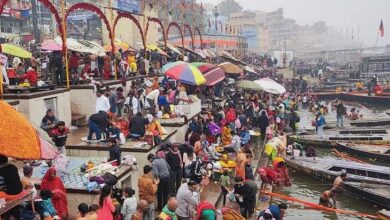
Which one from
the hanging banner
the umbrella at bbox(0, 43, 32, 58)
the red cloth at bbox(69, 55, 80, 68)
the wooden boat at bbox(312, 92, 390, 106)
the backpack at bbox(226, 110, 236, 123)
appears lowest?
the wooden boat at bbox(312, 92, 390, 106)

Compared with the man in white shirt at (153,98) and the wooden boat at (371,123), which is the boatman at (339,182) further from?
the wooden boat at (371,123)

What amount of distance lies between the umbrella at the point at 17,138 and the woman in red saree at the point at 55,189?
1.92 metres

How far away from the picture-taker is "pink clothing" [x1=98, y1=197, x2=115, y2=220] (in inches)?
290

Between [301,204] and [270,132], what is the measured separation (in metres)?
5.62

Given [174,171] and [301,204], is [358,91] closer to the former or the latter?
[301,204]

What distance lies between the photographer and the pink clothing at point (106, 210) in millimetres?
7371

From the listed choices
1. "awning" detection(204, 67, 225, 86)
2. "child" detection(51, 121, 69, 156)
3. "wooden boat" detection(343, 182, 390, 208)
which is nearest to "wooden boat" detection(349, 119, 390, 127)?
"awning" detection(204, 67, 225, 86)

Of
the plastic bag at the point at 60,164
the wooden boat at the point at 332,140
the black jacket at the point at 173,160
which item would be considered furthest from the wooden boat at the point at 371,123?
the plastic bag at the point at 60,164

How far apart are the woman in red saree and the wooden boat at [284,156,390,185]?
11361 mm

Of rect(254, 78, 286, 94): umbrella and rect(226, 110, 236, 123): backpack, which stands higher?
rect(254, 78, 286, 94): umbrella

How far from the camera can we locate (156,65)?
79.2 ft


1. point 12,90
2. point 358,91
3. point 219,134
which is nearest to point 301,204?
point 219,134

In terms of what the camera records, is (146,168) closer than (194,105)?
Yes

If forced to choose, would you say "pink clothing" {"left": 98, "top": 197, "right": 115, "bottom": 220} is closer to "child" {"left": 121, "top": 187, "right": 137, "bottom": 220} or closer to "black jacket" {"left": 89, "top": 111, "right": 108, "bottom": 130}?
"child" {"left": 121, "top": 187, "right": 137, "bottom": 220}
